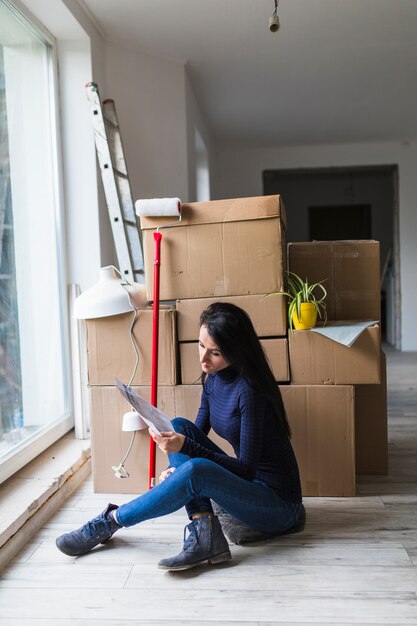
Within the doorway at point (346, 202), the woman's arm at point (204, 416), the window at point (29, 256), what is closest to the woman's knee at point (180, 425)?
the woman's arm at point (204, 416)

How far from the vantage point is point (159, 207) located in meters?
2.17

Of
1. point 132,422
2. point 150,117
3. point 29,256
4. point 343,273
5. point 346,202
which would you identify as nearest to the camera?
point 132,422

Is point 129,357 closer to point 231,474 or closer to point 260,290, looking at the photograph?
point 260,290

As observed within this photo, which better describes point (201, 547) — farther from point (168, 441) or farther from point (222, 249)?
point (222, 249)

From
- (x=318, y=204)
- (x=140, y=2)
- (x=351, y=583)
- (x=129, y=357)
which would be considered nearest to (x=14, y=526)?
(x=129, y=357)

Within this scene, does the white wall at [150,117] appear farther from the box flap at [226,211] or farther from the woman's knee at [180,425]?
the woman's knee at [180,425]

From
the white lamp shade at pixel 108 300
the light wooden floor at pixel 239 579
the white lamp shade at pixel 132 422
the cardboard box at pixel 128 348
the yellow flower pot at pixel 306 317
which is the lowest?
the light wooden floor at pixel 239 579

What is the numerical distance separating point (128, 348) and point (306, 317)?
72 centimetres

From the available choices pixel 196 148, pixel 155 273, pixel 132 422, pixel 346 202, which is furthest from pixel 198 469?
pixel 346 202

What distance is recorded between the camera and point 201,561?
167 cm

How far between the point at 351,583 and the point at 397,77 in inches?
145

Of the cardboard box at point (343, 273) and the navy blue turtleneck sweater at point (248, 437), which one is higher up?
the cardboard box at point (343, 273)

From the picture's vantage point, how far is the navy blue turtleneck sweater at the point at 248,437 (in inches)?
67.4

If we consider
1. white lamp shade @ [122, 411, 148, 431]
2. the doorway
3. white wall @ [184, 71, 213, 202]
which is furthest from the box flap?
the doorway
